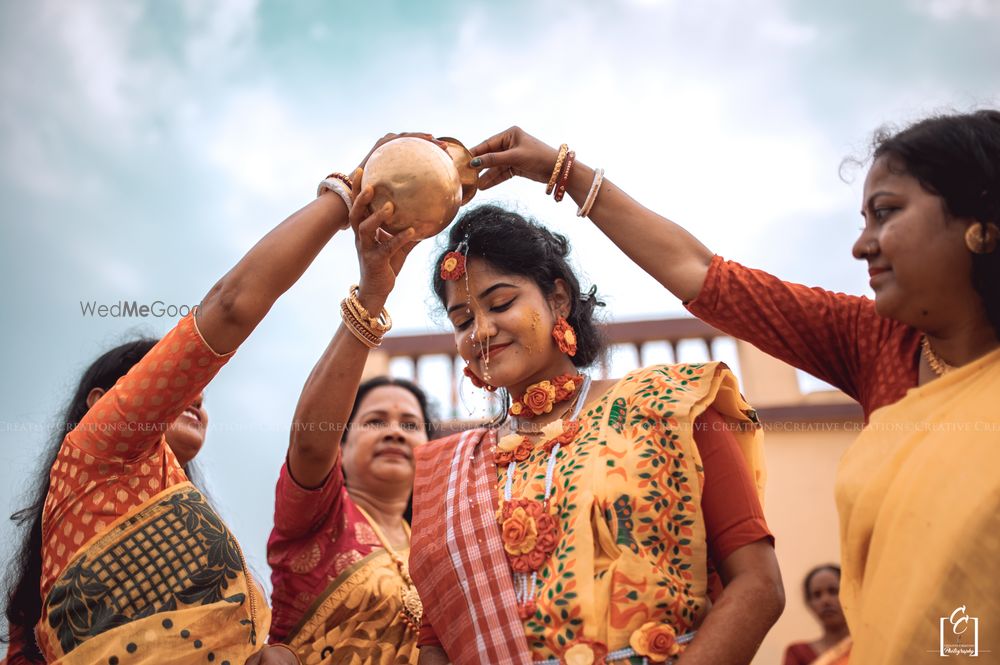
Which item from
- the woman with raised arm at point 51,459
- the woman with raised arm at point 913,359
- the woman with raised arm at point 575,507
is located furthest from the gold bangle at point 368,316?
the woman with raised arm at point 913,359

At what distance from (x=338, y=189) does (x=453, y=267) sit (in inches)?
19.1

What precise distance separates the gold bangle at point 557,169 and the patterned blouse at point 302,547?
1378 mm

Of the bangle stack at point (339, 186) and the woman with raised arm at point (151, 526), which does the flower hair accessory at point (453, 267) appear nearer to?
the bangle stack at point (339, 186)

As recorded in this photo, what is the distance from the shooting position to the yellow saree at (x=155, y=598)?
8.37 feet

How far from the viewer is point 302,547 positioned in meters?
3.57

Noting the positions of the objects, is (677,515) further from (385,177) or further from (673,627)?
(385,177)

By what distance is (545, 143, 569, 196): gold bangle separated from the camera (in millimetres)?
2990

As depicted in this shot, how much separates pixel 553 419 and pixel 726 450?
24.8 inches

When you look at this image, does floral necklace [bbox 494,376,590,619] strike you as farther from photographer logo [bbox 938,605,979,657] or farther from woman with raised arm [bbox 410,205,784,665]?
photographer logo [bbox 938,605,979,657]

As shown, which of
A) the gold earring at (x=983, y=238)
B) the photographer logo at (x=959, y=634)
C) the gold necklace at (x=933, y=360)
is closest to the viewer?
the photographer logo at (x=959, y=634)

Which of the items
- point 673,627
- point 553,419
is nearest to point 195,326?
point 553,419

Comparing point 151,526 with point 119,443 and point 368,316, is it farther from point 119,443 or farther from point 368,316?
point 368,316

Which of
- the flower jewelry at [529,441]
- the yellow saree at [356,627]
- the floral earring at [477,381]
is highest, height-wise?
the floral earring at [477,381]

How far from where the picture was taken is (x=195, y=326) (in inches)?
104
